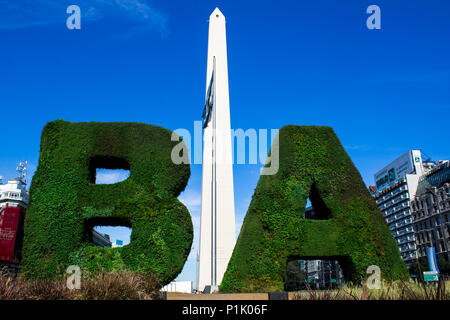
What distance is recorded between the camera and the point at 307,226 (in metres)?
12.7

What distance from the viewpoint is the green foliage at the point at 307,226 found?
12.2 meters

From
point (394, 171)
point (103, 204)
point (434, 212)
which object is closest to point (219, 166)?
point (103, 204)

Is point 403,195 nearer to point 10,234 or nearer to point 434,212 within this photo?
point 434,212

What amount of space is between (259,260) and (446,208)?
65.1 metres

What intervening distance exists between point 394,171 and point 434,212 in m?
21.9

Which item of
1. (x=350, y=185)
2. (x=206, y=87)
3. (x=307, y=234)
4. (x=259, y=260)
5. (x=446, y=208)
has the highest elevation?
(x=206, y=87)

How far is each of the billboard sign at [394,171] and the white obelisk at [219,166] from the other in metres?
68.6

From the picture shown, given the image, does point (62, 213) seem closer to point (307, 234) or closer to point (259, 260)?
point (259, 260)

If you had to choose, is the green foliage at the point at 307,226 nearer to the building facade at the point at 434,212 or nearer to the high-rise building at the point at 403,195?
the building facade at the point at 434,212
